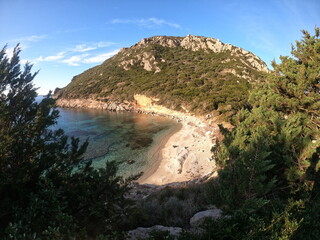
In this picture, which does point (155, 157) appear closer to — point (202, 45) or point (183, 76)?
point (183, 76)

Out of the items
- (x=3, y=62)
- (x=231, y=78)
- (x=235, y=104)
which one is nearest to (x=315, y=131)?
(x=3, y=62)

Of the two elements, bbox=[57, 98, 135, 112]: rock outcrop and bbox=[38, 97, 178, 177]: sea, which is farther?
bbox=[57, 98, 135, 112]: rock outcrop

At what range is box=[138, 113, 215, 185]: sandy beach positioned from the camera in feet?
57.6

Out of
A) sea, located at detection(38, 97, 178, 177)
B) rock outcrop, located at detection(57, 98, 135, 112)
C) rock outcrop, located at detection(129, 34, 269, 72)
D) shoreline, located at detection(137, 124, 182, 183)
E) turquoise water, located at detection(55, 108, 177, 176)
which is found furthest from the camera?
rock outcrop, located at detection(129, 34, 269, 72)

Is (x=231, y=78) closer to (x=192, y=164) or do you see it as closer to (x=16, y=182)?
(x=192, y=164)

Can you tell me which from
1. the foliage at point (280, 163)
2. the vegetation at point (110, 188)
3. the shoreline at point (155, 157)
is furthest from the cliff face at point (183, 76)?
the vegetation at point (110, 188)

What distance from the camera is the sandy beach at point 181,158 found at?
17.6 meters

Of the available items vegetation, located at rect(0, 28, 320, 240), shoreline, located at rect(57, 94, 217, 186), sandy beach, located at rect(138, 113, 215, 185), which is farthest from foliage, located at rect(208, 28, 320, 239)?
sandy beach, located at rect(138, 113, 215, 185)

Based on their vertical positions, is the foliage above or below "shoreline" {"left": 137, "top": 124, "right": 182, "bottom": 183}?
above

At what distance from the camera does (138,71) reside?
3145 inches

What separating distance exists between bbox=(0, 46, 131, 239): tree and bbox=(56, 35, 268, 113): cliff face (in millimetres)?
35861

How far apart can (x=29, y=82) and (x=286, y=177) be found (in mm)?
10558

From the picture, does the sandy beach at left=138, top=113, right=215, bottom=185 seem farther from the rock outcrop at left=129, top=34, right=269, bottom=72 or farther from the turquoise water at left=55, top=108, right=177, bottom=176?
the rock outcrop at left=129, top=34, right=269, bottom=72

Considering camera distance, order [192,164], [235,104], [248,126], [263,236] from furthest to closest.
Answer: [235,104]
[192,164]
[248,126]
[263,236]
